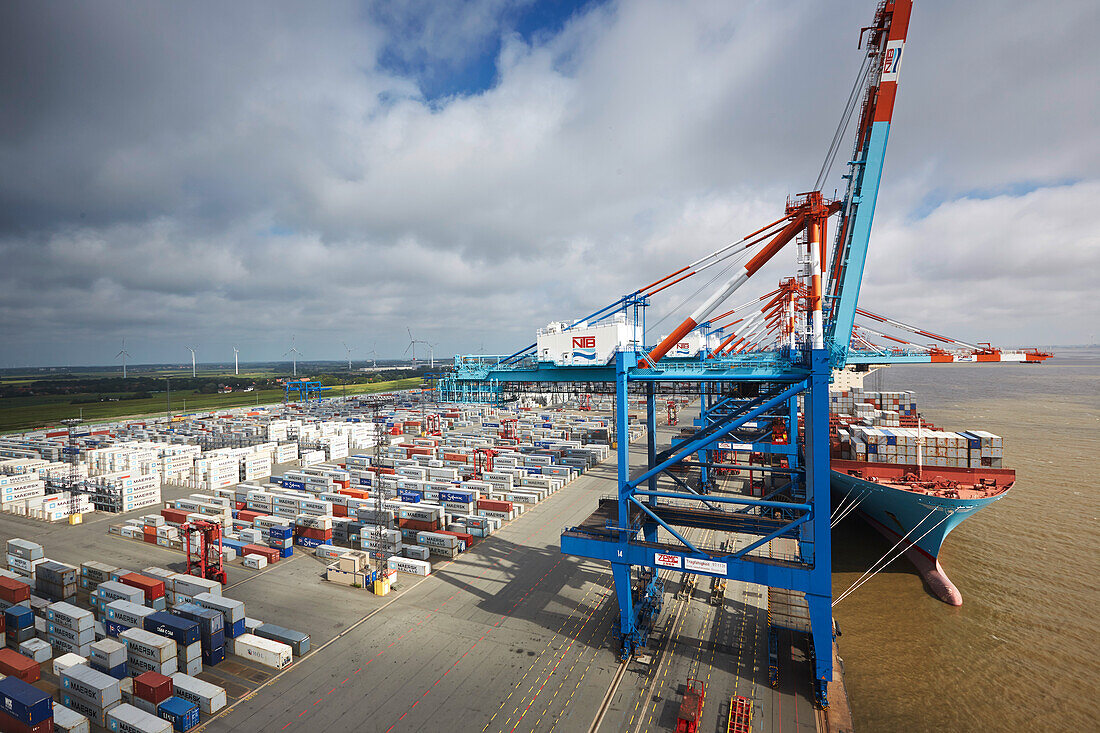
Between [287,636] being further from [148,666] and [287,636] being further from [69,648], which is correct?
[69,648]

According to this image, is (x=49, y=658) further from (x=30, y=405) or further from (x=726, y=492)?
(x=30, y=405)

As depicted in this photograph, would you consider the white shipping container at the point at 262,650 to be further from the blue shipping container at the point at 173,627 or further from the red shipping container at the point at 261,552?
the red shipping container at the point at 261,552

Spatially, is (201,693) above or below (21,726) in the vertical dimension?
below

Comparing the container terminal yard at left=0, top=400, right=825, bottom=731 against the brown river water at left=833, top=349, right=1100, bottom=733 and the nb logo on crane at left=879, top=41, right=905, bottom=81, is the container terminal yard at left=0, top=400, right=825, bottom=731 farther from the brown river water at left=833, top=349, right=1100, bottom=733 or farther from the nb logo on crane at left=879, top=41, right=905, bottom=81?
the nb logo on crane at left=879, top=41, right=905, bottom=81

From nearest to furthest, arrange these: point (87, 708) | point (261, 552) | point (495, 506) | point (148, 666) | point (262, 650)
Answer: point (87, 708) → point (148, 666) → point (262, 650) → point (261, 552) → point (495, 506)

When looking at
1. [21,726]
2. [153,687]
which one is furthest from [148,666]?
[21,726]

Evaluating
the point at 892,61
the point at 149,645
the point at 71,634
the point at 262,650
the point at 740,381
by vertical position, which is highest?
the point at 892,61

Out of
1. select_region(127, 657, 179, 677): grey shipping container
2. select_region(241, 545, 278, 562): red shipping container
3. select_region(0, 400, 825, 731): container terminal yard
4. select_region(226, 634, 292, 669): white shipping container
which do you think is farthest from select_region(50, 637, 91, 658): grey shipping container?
select_region(241, 545, 278, 562): red shipping container
